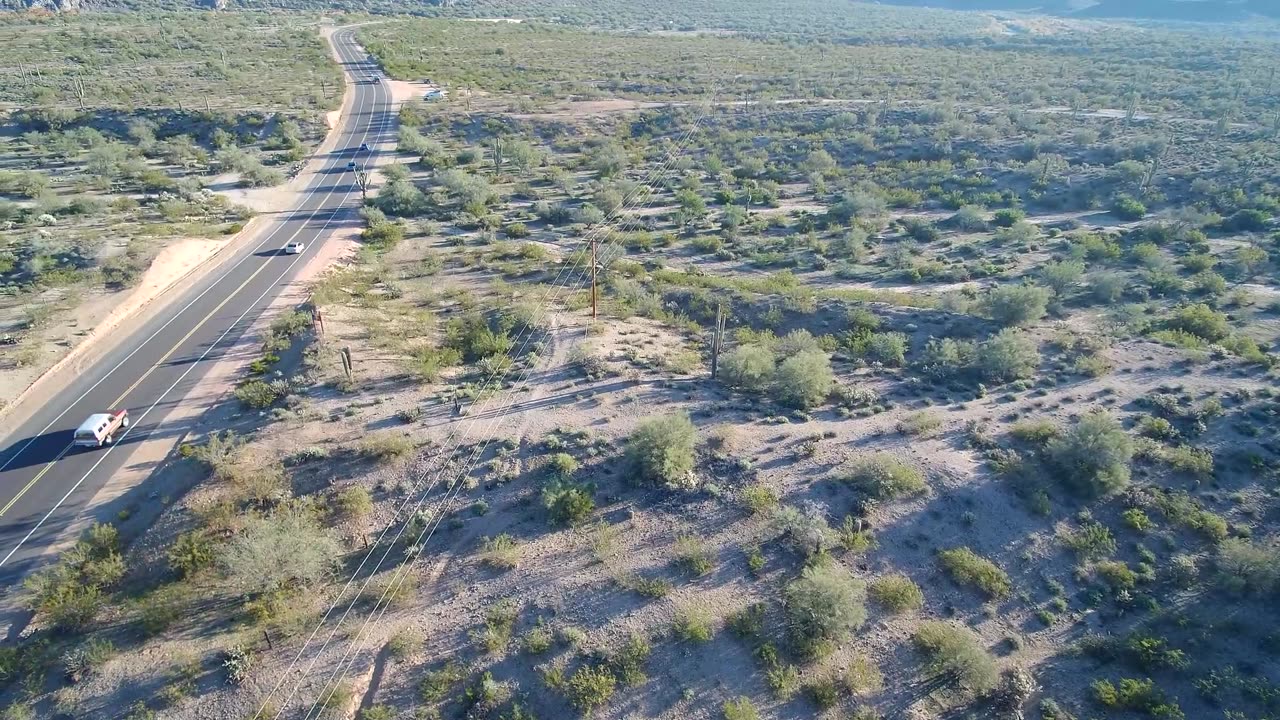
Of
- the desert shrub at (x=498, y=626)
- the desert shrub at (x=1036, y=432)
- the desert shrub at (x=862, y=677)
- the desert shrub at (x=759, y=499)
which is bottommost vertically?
the desert shrub at (x=862, y=677)

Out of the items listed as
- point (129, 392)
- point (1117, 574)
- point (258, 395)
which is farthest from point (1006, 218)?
point (129, 392)

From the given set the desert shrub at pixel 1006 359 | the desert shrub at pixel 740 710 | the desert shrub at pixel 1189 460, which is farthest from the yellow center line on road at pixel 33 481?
the desert shrub at pixel 1189 460

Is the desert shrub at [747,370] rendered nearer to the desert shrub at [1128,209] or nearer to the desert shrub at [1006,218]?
the desert shrub at [1006,218]

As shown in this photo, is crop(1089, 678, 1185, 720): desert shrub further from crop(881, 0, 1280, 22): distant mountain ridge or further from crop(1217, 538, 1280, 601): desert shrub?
crop(881, 0, 1280, 22): distant mountain ridge

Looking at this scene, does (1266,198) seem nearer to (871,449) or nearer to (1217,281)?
(1217,281)

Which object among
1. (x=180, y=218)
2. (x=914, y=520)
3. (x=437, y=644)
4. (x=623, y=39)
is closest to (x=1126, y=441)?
(x=914, y=520)

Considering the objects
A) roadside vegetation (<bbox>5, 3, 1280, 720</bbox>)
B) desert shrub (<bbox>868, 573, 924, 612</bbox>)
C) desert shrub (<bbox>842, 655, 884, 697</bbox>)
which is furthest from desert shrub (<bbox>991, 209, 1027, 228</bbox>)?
desert shrub (<bbox>842, 655, 884, 697</bbox>)

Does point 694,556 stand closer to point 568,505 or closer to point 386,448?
point 568,505
